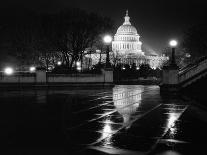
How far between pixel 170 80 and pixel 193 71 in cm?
231

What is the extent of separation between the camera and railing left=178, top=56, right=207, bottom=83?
29.2m

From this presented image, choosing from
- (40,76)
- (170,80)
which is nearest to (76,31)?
(40,76)

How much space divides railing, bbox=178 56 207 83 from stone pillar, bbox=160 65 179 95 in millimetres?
400

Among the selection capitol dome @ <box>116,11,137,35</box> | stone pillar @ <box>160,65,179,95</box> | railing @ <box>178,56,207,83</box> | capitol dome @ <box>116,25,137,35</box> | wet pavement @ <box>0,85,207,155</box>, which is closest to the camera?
wet pavement @ <box>0,85,207,155</box>

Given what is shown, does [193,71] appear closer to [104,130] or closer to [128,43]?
[104,130]

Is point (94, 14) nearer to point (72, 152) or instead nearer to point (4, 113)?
point (4, 113)

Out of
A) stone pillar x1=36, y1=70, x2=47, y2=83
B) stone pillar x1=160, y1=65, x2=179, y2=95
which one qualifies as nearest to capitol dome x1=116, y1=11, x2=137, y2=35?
stone pillar x1=36, y1=70, x2=47, y2=83

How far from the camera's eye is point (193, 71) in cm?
2991

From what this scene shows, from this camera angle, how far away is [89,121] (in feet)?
49.6

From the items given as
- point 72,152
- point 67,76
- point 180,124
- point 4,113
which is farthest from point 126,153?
point 67,76

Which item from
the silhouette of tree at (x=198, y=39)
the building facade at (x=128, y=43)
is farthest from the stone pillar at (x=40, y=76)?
the building facade at (x=128, y=43)

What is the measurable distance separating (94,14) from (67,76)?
25577 millimetres

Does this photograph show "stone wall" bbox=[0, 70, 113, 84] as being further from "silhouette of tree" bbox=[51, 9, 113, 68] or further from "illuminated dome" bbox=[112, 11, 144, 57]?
"illuminated dome" bbox=[112, 11, 144, 57]

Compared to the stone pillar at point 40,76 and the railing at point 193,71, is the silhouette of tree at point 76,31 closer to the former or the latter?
the stone pillar at point 40,76
